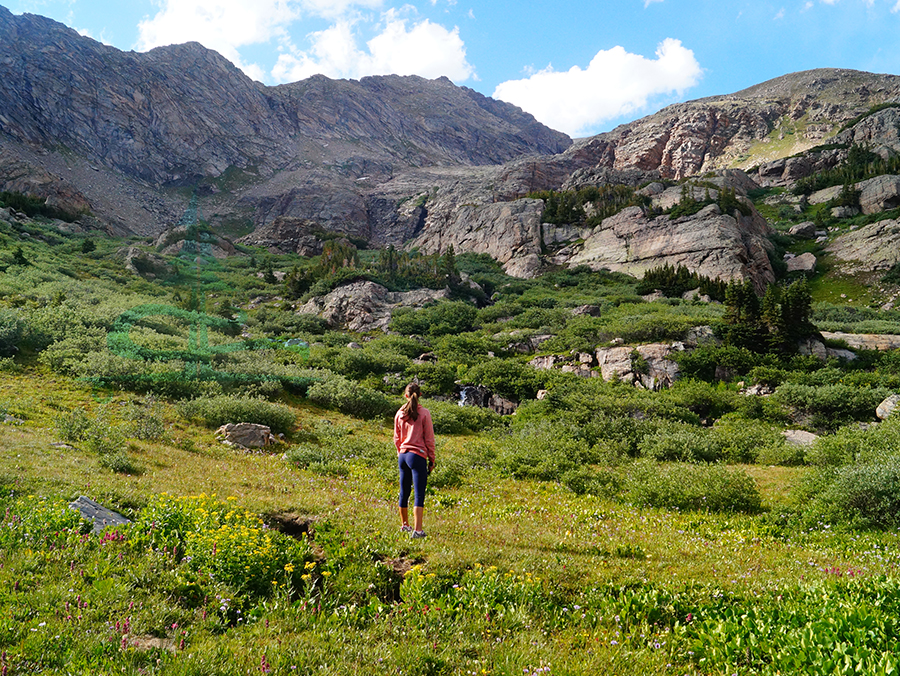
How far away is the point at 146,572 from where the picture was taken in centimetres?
512

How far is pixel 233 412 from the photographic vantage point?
15.5 metres

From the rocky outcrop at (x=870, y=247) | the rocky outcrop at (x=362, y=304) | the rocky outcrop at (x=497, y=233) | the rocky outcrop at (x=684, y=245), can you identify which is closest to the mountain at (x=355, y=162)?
the rocky outcrop at (x=684, y=245)

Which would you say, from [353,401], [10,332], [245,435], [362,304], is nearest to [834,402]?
[353,401]

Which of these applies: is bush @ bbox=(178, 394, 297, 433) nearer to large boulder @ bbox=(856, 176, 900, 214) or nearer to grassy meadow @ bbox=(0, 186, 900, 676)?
grassy meadow @ bbox=(0, 186, 900, 676)

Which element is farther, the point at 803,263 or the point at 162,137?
the point at 162,137

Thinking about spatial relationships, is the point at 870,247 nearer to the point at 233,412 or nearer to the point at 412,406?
the point at 412,406

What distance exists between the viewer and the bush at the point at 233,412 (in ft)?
49.8

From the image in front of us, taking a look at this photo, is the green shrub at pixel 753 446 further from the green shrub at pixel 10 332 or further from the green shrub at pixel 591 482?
the green shrub at pixel 10 332

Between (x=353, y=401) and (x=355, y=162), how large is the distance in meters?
142

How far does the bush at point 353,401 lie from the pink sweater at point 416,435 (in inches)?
506

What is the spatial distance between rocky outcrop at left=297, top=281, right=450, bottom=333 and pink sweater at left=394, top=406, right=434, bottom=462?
33371 millimetres

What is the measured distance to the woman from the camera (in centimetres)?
718

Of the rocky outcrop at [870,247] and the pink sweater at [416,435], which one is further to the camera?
the rocky outcrop at [870,247]

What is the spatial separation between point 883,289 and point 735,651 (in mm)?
60621
